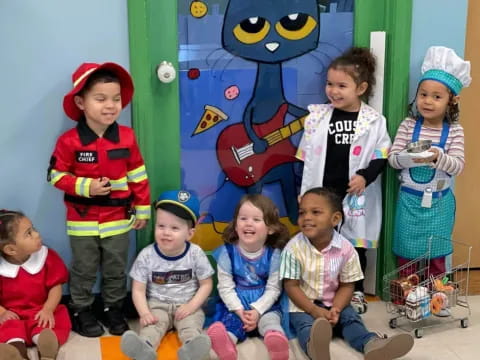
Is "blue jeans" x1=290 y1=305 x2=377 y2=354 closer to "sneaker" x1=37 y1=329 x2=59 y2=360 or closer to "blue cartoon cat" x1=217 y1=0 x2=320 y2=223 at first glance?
"blue cartoon cat" x1=217 y1=0 x2=320 y2=223

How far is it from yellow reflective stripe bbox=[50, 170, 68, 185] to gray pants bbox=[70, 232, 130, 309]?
0.81 feet

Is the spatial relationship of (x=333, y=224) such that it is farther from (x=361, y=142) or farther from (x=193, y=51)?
(x=193, y=51)

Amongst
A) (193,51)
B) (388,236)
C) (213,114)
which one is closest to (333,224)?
(388,236)

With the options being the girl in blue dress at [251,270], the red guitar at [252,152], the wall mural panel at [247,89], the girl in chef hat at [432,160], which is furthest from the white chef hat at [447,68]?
the girl in blue dress at [251,270]

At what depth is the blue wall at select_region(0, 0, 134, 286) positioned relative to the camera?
2.64m

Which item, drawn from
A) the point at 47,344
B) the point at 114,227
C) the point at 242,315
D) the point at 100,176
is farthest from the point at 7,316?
the point at 242,315

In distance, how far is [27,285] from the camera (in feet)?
8.80

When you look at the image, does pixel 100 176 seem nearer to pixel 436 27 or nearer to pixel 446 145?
pixel 446 145

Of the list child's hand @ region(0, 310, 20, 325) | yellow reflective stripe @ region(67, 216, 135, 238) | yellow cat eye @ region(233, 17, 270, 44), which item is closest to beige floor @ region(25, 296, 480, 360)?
child's hand @ region(0, 310, 20, 325)

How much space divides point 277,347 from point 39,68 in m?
1.38

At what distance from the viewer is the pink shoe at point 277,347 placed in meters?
2.51

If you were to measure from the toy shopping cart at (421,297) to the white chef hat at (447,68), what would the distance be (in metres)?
0.66

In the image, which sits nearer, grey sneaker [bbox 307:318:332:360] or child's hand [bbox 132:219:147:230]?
grey sneaker [bbox 307:318:332:360]

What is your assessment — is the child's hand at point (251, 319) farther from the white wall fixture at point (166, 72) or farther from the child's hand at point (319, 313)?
the white wall fixture at point (166, 72)
